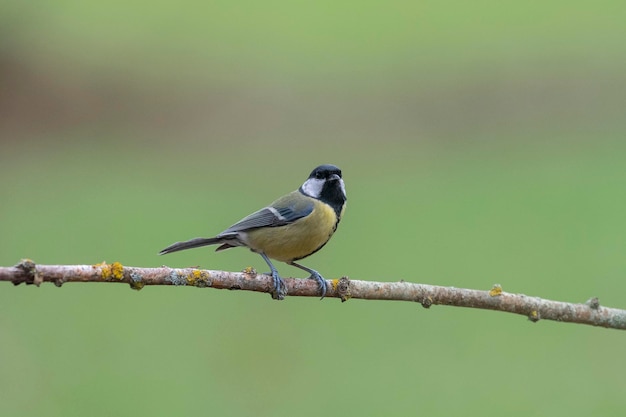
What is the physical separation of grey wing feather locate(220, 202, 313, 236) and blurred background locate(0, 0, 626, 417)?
3213 millimetres

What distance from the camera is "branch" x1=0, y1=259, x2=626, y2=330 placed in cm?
230

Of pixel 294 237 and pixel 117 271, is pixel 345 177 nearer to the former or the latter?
pixel 294 237

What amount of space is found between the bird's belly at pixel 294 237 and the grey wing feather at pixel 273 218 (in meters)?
0.02

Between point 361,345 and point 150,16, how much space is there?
7.70 metres

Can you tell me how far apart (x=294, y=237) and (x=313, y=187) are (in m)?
0.36

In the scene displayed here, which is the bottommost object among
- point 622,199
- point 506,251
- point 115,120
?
point 506,251

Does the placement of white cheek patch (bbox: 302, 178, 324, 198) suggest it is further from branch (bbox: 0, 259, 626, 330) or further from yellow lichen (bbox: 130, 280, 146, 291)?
yellow lichen (bbox: 130, 280, 146, 291)

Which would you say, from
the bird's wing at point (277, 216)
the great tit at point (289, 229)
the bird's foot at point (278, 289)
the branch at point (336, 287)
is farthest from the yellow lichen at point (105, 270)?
the bird's wing at point (277, 216)

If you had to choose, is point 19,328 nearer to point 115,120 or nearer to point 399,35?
point 115,120

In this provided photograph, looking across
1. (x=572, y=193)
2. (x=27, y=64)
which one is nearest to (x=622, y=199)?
(x=572, y=193)

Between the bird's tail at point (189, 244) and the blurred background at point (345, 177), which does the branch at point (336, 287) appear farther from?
the blurred background at point (345, 177)

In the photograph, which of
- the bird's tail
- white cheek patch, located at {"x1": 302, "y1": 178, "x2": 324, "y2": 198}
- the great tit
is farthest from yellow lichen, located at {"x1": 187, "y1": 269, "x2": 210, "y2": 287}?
white cheek patch, located at {"x1": 302, "y1": 178, "x2": 324, "y2": 198}

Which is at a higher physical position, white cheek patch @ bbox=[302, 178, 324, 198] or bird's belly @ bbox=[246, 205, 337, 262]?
white cheek patch @ bbox=[302, 178, 324, 198]

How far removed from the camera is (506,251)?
894 centimetres
